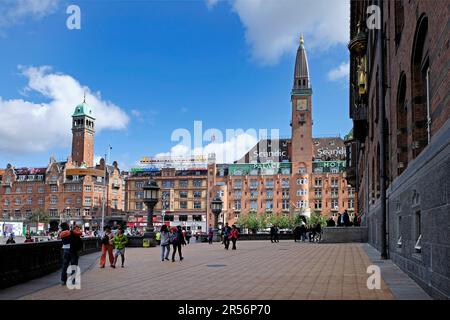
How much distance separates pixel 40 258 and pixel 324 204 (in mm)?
109449

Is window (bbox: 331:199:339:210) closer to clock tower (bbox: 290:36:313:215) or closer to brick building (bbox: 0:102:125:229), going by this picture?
clock tower (bbox: 290:36:313:215)

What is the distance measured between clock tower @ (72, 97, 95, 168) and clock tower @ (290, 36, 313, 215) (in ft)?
235

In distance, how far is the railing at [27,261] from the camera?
13.0m

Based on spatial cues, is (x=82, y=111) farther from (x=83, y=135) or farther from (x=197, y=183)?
(x=197, y=183)

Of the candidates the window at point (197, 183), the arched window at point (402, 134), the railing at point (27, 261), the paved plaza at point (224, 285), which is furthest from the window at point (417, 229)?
the window at point (197, 183)

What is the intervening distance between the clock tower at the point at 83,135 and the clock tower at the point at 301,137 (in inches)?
2818

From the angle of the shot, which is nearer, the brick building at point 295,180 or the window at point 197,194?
A: the brick building at point 295,180

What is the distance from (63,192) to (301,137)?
61.7m

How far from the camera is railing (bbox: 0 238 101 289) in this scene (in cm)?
1301

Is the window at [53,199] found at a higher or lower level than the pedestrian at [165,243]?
higher

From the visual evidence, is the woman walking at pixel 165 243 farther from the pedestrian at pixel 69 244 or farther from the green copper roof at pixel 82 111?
the green copper roof at pixel 82 111

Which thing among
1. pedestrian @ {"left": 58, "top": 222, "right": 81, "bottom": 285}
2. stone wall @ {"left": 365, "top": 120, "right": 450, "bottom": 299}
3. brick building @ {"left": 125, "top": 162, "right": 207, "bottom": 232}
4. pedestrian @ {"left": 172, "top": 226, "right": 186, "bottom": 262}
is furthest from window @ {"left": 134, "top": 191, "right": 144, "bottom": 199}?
stone wall @ {"left": 365, "top": 120, "right": 450, "bottom": 299}

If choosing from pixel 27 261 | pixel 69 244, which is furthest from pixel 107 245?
pixel 69 244
